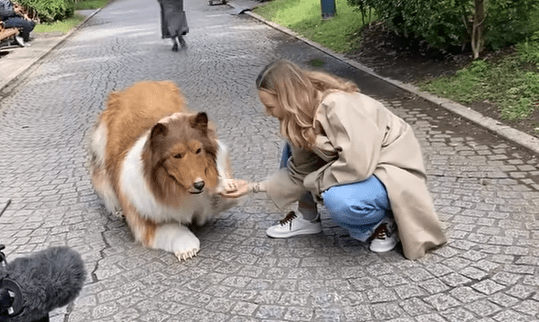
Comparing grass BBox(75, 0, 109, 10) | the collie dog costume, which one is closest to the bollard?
the collie dog costume

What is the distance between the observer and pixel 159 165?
3619 mm

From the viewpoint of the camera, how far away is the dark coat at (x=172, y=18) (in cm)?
1405

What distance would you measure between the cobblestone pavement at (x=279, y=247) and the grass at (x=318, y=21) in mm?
4339

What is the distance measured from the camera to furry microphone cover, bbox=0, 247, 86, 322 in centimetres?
152

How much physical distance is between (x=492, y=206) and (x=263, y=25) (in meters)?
14.1

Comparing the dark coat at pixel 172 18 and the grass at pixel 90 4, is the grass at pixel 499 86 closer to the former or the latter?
the dark coat at pixel 172 18

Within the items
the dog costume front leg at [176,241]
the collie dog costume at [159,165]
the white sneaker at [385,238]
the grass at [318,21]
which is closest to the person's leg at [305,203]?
the collie dog costume at [159,165]

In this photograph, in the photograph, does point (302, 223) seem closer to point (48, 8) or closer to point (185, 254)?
point (185, 254)

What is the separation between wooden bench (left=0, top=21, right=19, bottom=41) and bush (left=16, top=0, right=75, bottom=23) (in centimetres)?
541

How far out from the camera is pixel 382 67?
31.8 ft

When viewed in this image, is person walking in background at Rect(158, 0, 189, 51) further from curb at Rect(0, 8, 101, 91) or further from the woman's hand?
the woman's hand

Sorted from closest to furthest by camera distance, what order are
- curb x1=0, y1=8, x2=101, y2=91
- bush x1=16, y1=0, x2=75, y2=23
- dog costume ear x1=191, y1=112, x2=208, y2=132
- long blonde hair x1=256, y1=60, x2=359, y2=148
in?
long blonde hair x1=256, y1=60, x2=359, y2=148
dog costume ear x1=191, y1=112, x2=208, y2=132
curb x1=0, y1=8, x2=101, y2=91
bush x1=16, y1=0, x2=75, y2=23

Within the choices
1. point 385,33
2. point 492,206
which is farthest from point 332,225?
point 385,33

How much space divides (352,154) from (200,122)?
1.04 meters
